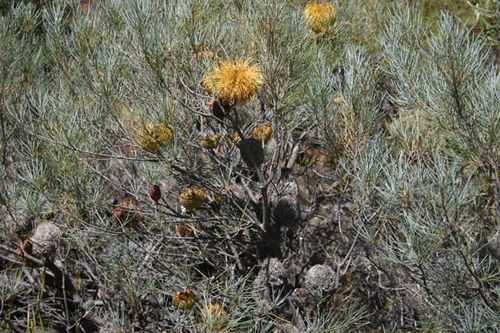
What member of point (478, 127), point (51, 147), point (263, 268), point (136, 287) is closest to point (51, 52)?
point (51, 147)

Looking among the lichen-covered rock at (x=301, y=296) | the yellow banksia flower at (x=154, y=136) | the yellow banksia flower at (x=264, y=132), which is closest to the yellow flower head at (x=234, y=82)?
the yellow banksia flower at (x=154, y=136)

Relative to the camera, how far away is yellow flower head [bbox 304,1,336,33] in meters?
2.93

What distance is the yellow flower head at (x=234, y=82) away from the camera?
7.63 ft

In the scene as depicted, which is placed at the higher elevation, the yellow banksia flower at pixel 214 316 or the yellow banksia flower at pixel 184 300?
the yellow banksia flower at pixel 214 316

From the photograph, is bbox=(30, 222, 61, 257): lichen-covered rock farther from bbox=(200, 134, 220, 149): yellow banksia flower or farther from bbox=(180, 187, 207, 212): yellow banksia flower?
bbox=(200, 134, 220, 149): yellow banksia flower

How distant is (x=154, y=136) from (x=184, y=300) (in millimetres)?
556

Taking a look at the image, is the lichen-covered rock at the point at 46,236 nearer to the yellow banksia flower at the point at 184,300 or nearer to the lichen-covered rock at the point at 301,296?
the yellow banksia flower at the point at 184,300

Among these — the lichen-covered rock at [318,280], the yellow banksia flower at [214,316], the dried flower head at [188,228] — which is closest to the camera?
the yellow banksia flower at [214,316]

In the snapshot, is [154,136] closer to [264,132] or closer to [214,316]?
[264,132]

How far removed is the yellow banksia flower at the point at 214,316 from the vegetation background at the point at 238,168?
0.01 m

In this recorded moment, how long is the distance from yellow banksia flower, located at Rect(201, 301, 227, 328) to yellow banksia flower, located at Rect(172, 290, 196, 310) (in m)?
0.10

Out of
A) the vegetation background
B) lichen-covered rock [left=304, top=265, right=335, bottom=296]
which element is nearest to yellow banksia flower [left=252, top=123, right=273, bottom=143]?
the vegetation background

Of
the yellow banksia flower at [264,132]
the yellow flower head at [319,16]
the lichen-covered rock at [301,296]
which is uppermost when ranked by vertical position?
the yellow flower head at [319,16]

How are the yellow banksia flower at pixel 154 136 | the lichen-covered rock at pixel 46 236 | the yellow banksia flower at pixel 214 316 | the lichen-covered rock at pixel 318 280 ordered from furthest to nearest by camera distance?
the lichen-covered rock at pixel 46 236
the lichen-covered rock at pixel 318 280
the yellow banksia flower at pixel 154 136
the yellow banksia flower at pixel 214 316
